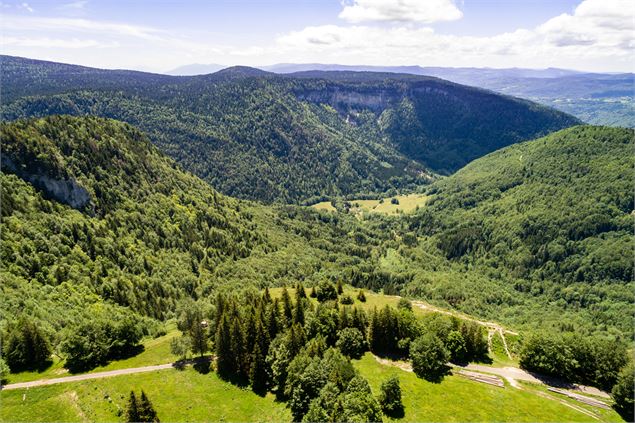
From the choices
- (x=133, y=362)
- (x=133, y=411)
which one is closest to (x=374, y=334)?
(x=133, y=411)

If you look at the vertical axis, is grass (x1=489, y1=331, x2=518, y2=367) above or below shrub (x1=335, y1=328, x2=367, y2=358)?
below

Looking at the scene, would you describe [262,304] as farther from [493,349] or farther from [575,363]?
[575,363]

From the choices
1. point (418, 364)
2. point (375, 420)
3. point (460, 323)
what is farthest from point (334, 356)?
point (460, 323)

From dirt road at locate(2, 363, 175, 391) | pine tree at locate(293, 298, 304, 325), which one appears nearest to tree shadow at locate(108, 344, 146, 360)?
dirt road at locate(2, 363, 175, 391)

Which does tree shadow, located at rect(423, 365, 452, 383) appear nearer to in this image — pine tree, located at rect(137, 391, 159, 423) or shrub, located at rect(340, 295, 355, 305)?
shrub, located at rect(340, 295, 355, 305)

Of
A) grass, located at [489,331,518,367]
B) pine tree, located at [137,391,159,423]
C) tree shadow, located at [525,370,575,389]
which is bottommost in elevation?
grass, located at [489,331,518,367]
